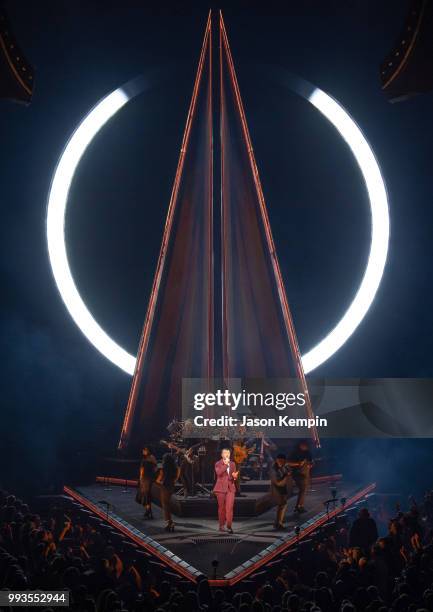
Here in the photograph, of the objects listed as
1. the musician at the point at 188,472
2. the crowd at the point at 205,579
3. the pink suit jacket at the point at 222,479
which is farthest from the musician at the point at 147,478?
the pink suit jacket at the point at 222,479

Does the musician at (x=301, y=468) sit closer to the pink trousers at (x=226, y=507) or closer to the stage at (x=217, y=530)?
the stage at (x=217, y=530)

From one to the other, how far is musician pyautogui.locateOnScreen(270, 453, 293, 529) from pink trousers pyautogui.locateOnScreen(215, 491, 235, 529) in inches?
17.3

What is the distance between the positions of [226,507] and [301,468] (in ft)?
3.44

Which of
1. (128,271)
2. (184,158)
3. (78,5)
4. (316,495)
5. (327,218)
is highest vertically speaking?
(78,5)

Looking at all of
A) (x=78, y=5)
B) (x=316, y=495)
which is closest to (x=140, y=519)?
(x=316, y=495)

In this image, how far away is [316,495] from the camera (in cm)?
898

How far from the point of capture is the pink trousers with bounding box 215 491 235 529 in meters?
7.70

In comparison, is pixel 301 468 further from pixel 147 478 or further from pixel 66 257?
pixel 66 257

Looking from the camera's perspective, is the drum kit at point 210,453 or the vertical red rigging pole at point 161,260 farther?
the vertical red rigging pole at point 161,260

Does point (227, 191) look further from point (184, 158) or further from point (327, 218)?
point (327, 218)

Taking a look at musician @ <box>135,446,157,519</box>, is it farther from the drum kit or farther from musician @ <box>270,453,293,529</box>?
musician @ <box>270,453,293,529</box>

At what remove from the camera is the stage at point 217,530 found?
22.6 feet

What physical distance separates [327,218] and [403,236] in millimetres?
993

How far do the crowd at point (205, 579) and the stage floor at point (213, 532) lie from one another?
210mm
